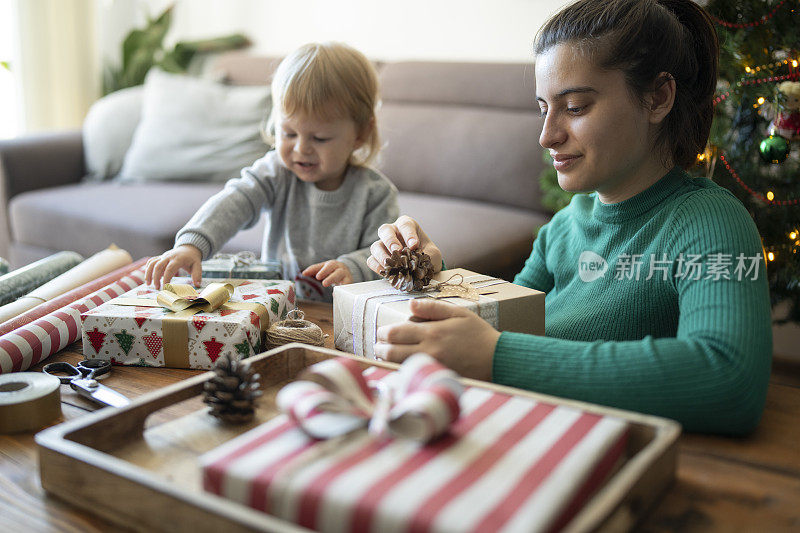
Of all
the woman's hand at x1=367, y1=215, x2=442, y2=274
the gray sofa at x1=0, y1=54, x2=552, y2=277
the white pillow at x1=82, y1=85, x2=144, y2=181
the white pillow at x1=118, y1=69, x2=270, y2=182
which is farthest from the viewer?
the white pillow at x1=82, y1=85, x2=144, y2=181

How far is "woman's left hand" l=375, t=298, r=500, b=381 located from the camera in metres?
0.83

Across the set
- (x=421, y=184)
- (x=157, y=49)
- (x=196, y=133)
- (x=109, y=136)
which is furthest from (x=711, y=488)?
(x=157, y=49)

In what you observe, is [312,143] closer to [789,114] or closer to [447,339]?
[447,339]

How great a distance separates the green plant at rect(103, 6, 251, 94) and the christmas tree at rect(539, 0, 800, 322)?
2.64m

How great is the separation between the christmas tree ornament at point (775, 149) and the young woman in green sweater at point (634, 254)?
668 millimetres

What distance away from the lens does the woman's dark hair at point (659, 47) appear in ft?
3.29

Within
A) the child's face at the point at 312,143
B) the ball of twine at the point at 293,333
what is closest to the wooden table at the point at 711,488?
the ball of twine at the point at 293,333

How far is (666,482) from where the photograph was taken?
0.65 m

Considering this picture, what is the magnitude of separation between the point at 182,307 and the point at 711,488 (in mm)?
709

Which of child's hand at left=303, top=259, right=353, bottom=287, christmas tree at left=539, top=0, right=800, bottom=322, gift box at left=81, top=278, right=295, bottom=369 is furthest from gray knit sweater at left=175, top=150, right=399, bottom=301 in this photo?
christmas tree at left=539, top=0, right=800, bottom=322

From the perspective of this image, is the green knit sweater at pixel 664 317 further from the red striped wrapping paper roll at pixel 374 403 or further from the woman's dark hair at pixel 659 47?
the red striped wrapping paper roll at pixel 374 403

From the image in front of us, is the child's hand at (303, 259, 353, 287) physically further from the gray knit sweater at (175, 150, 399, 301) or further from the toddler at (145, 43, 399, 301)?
the gray knit sweater at (175, 150, 399, 301)

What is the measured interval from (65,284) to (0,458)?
1.69 feet

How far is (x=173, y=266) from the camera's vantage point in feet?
3.97
